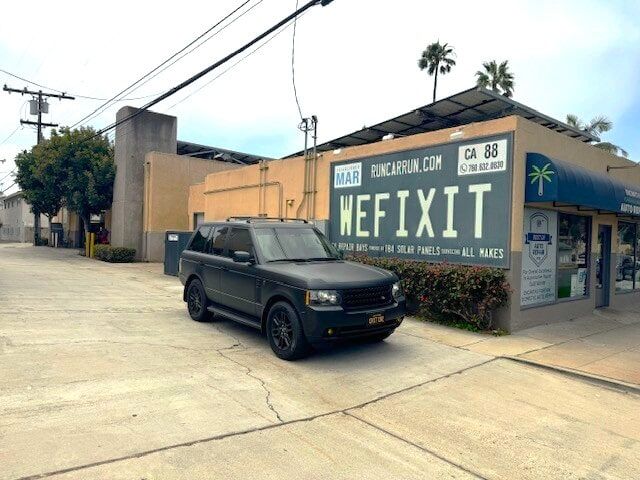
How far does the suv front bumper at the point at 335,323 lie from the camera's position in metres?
5.98

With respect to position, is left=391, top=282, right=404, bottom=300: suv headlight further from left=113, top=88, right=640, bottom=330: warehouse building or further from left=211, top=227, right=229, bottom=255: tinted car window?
left=211, top=227, right=229, bottom=255: tinted car window

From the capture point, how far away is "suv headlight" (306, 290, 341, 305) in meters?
6.07

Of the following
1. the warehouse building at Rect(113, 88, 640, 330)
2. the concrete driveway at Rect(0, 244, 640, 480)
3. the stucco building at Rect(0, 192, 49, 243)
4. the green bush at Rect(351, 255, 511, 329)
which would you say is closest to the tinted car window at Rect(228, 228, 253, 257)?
the concrete driveway at Rect(0, 244, 640, 480)

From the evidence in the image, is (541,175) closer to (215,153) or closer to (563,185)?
(563,185)

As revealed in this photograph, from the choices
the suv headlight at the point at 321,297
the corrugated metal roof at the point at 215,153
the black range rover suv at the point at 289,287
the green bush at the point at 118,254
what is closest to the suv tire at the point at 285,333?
the black range rover suv at the point at 289,287

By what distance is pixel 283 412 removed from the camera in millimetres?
4695

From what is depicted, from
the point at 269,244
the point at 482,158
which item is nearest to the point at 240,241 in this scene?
the point at 269,244

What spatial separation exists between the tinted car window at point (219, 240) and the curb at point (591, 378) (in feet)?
16.5

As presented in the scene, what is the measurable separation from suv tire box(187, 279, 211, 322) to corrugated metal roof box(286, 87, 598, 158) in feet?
26.9

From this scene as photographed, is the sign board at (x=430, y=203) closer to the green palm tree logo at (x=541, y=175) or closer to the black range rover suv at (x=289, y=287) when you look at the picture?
the green palm tree logo at (x=541, y=175)

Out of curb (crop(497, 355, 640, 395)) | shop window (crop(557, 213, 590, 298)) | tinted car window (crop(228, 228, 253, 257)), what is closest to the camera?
curb (crop(497, 355, 640, 395))

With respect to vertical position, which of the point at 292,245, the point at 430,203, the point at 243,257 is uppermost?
the point at 430,203

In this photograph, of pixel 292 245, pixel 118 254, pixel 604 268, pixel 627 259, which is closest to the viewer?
pixel 292 245

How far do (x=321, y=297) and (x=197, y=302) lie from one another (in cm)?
358
